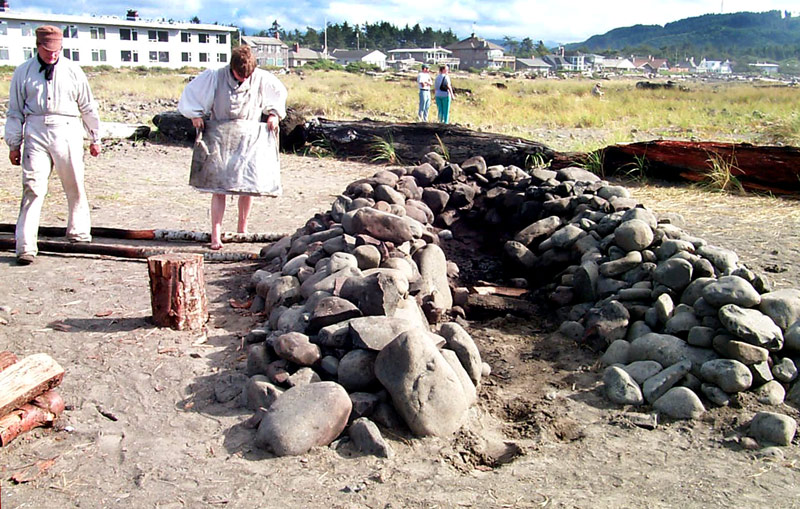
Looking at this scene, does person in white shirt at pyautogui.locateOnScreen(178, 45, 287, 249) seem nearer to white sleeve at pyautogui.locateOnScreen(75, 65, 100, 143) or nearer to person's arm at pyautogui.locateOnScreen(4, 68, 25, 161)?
white sleeve at pyautogui.locateOnScreen(75, 65, 100, 143)

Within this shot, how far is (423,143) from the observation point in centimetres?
1170

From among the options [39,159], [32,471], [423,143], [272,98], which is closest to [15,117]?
[39,159]

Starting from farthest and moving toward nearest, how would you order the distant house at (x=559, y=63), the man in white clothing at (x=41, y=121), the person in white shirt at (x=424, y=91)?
1. the distant house at (x=559, y=63)
2. the person in white shirt at (x=424, y=91)
3. the man in white clothing at (x=41, y=121)

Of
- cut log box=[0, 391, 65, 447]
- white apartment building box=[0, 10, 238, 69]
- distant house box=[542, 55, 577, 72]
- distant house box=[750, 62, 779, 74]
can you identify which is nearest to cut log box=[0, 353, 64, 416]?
Result: cut log box=[0, 391, 65, 447]

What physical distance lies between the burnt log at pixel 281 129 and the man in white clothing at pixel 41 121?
23.6 feet

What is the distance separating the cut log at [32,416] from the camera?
3213 mm

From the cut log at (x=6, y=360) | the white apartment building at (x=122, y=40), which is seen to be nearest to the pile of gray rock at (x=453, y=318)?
the cut log at (x=6, y=360)

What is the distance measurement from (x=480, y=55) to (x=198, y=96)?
121376 millimetres

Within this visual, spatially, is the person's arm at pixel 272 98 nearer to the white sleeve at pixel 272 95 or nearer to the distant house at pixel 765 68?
the white sleeve at pixel 272 95

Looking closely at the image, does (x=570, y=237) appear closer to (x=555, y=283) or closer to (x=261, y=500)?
(x=555, y=283)

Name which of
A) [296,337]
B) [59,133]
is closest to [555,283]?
[296,337]

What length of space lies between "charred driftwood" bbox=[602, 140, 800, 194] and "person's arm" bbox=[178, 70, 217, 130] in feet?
18.6

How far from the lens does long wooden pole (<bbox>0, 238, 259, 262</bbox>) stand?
587 cm

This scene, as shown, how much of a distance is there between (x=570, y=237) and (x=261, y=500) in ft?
12.2
